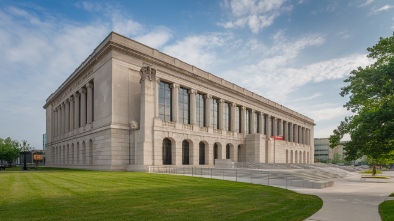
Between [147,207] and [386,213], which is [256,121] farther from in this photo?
[147,207]

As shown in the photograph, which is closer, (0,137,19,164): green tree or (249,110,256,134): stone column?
(249,110,256,134): stone column

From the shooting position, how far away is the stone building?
44688mm

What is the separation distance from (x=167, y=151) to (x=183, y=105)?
10.2 meters

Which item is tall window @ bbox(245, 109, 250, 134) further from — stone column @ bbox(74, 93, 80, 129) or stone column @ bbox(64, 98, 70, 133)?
stone column @ bbox(64, 98, 70, 133)

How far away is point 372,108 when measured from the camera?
2069 centimetres

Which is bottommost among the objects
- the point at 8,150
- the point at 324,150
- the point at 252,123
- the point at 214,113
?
the point at 324,150

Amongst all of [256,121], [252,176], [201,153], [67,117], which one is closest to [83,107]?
[67,117]

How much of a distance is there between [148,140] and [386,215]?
116 feet

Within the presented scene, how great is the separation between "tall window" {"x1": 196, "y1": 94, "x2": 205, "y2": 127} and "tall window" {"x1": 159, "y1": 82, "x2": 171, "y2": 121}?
27.5 ft

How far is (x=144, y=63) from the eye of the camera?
48562 mm

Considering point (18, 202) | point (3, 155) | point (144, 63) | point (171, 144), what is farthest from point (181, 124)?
point (3, 155)

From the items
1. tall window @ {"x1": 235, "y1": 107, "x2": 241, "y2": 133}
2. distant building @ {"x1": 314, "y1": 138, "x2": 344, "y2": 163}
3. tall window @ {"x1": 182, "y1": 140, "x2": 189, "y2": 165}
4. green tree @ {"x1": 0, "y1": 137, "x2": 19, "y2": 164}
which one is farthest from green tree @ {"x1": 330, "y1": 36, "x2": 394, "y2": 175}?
distant building @ {"x1": 314, "y1": 138, "x2": 344, "y2": 163}

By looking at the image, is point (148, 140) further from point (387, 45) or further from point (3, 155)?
point (3, 155)

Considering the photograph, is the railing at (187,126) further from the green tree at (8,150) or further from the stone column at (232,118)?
the green tree at (8,150)
